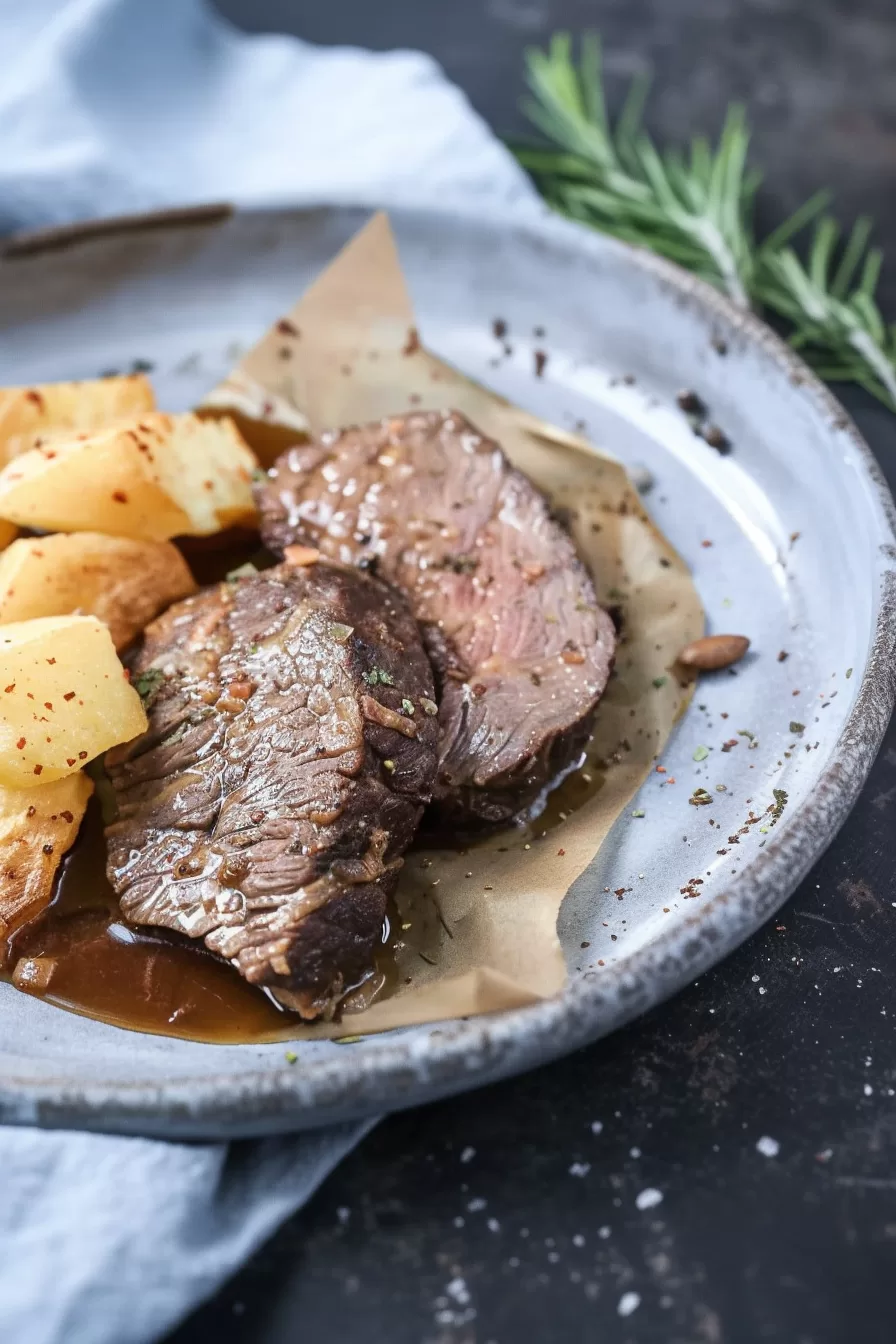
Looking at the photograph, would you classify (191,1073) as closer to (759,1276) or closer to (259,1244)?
(259,1244)

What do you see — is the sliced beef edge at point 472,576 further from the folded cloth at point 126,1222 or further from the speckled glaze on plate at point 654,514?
Answer: the folded cloth at point 126,1222

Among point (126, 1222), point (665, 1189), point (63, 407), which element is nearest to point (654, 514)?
point (63, 407)

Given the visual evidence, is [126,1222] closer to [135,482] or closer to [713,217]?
[135,482]

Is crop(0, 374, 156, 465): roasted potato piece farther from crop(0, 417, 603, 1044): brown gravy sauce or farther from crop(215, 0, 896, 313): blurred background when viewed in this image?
crop(215, 0, 896, 313): blurred background

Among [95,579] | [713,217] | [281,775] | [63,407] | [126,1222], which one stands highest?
[63,407]

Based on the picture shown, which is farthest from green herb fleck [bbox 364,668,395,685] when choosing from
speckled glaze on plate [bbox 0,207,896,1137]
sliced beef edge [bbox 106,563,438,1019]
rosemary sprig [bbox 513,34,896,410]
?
rosemary sprig [bbox 513,34,896,410]
